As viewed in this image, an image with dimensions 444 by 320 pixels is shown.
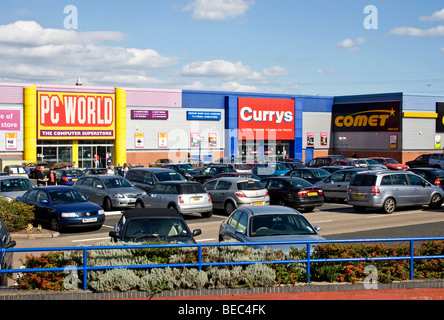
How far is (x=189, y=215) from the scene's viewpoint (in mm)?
24469

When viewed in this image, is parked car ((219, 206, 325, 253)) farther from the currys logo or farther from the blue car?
the currys logo

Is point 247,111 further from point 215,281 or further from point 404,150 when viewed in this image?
point 215,281

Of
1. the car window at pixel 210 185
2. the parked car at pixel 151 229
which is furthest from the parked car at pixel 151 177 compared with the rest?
the parked car at pixel 151 229

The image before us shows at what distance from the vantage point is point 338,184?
28062mm

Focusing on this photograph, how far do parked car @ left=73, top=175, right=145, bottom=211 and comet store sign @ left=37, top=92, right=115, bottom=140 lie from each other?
26.9 metres

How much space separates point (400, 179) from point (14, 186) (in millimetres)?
16516

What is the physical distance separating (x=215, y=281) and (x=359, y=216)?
1466 cm

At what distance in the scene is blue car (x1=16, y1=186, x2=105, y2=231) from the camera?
19625 millimetres


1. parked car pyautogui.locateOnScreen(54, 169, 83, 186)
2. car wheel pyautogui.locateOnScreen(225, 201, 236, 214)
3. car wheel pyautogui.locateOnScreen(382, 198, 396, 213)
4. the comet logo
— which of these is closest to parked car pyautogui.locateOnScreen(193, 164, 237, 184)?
parked car pyautogui.locateOnScreen(54, 169, 83, 186)

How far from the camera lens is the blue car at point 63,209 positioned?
19.6m

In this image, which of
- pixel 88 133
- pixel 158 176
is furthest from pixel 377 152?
pixel 158 176

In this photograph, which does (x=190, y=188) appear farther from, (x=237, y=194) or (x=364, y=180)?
(x=364, y=180)

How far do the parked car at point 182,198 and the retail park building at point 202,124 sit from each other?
3253cm

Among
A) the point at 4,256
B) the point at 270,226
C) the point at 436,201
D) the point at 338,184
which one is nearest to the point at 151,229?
the point at 270,226
